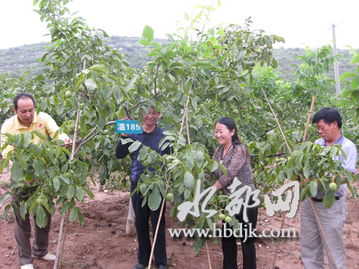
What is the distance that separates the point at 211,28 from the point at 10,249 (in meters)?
2.70

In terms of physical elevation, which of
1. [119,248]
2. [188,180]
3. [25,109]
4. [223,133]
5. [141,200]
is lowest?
[119,248]

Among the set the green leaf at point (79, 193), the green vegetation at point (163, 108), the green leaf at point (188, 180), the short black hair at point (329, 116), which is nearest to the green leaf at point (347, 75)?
the green vegetation at point (163, 108)

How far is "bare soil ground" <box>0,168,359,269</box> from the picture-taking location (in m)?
3.10

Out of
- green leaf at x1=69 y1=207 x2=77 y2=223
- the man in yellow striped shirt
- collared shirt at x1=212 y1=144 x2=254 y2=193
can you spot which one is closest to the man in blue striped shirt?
collared shirt at x1=212 y1=144 x2=254 y2=193

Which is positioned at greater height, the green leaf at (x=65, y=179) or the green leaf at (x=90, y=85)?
the green leaf at (x=90, y=85)

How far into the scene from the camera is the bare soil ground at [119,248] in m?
3.10

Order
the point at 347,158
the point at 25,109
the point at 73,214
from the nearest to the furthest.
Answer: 1. the point at 73,214
2. the point at 347,158
3. the point at 25,109

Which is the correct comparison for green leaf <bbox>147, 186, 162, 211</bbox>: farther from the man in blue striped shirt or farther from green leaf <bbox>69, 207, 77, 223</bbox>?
the man in blue striped shirt

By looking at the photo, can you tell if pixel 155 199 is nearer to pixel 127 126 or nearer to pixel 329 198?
pixel 127 126

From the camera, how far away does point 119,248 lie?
3428 mm

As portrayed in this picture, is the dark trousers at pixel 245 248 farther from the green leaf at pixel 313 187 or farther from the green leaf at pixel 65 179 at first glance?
the green leaf at pixel 65 179

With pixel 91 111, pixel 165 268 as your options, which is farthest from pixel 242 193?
pixel 91 111

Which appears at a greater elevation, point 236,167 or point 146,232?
point 236,167

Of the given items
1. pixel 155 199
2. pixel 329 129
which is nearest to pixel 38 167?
pixel 155 199
